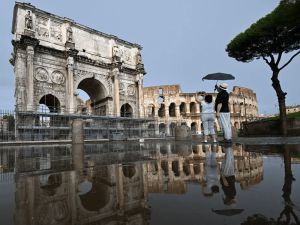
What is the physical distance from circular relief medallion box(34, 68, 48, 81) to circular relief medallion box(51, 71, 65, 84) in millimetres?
640

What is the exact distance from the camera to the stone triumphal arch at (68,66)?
18156 mm

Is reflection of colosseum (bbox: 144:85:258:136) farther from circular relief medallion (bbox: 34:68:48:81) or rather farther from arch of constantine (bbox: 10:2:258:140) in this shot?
circular relief medallion (bbox: 34:68:48:81)

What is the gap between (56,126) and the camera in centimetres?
1903

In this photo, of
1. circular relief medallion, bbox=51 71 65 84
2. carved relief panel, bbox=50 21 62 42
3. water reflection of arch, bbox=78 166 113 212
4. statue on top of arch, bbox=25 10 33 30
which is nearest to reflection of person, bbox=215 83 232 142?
water reflection of arch, bbox=78 166 113 212

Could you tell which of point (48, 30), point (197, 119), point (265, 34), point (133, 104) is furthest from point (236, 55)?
point (197, 119)

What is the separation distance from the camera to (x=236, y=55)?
15758 mm

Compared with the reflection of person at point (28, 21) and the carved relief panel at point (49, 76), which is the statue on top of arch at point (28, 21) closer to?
the reflection of person at point (28, 21)

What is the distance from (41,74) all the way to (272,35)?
1703cm

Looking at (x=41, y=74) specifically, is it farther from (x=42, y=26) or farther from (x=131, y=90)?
(x=131, y=90)

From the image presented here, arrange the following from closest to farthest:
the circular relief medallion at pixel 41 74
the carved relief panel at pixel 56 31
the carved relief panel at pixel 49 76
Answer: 1. the circular relief medallion at pixel 41 74
2. the carved relief panel at pixel 49 76
3. the carved relief panel at pixel 56 31

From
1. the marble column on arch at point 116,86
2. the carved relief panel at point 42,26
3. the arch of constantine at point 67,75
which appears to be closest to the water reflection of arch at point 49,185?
the arch of constantine at point 67,75

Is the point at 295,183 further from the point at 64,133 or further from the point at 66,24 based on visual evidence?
the point at 66,24

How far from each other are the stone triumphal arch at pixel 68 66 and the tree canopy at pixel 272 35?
43.4 ft

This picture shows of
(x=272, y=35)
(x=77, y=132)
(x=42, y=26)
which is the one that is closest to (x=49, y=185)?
(x=77, y=132)
